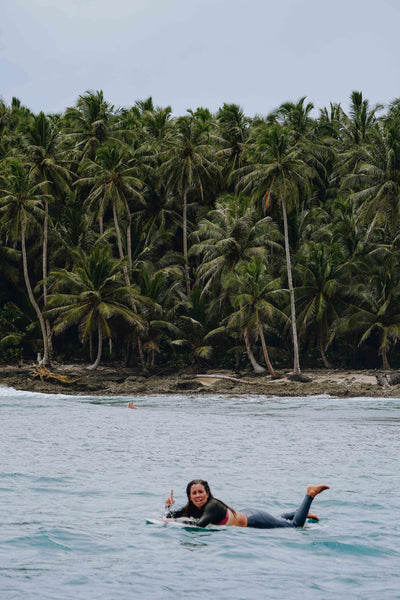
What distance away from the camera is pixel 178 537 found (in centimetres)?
930

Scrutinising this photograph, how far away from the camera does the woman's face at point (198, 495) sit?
8906 millimetres

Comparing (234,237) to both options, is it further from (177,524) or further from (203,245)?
(177,524)

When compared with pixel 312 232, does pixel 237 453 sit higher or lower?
lower

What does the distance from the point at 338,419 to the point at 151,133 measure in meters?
35.9

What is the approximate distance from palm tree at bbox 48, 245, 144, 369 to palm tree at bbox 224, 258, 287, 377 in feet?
18.8

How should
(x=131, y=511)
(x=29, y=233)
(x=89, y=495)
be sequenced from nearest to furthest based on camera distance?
(x=131, y=511) < (x=89, y=495) < (x=29, y=233)

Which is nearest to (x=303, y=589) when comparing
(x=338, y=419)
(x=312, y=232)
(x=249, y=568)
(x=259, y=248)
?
(x=249, y=568)

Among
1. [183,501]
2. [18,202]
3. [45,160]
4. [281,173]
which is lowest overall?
[183,501]

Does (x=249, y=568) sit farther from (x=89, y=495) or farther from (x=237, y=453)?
(x=237, y=453)

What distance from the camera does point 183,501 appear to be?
11.6 m

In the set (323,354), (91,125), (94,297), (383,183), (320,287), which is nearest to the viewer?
(383,183)

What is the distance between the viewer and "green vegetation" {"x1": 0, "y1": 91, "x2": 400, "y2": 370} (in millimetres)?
39438

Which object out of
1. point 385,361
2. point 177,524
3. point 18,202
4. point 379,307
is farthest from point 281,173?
point 177,524

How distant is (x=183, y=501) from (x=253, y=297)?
26.7m
